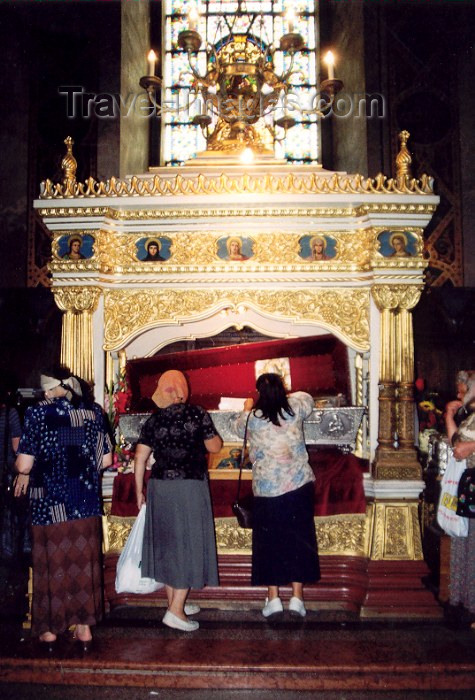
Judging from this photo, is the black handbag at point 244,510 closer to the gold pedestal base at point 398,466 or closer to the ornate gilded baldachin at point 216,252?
the gold pedestal base at point 398,466

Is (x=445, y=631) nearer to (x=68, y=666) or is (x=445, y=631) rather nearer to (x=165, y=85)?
(x=68, y=666)

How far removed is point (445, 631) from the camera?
3404 millimetres

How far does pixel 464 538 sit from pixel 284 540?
1.17 meters

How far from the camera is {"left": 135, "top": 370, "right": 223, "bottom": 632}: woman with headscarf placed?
10.5 feet

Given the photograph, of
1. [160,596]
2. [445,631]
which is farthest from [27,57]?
[445,631]

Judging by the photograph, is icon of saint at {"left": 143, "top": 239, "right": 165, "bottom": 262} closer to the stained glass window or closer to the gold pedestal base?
the gold pedestal base

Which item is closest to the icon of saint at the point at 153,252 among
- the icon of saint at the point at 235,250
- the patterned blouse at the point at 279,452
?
the icon of saint at the point at 235,250

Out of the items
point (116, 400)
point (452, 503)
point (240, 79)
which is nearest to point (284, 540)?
point (452, 503)

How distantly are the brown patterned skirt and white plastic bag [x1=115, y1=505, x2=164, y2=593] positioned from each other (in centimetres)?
29

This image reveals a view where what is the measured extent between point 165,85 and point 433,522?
5951mm

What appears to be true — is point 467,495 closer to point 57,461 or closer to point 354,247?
Answer: point 354,247

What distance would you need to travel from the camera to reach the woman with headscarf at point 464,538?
138 inches

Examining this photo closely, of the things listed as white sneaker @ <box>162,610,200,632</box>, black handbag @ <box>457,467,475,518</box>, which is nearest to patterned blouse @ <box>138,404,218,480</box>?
white sneaker @ <box>162,610,200,632</box>

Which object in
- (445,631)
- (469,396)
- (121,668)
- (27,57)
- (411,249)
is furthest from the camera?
(27,57)
